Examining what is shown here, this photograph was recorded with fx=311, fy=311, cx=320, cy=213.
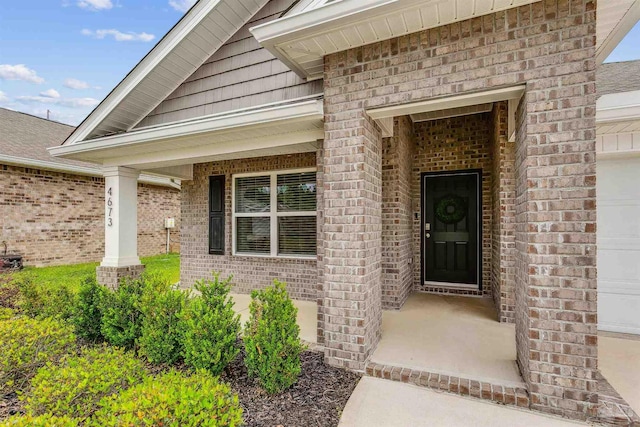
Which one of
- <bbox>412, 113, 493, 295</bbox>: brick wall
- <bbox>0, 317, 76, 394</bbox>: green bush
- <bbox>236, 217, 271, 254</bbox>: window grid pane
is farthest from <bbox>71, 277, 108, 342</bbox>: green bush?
<bbox>412, 113, 493, 295</bbox>: brick wall

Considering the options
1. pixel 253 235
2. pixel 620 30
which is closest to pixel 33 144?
pixel 253 235

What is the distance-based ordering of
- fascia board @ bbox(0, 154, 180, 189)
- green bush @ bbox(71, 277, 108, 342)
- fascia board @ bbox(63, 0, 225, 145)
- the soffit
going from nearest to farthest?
the soffit → green bush @ bbox(71, 277, 108, 342) → fascia board @ bbox(63, 0, 225, 145) → fascia board @ bbox(0, 154, 180, 189)

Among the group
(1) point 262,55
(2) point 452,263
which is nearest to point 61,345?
(1) point 262,55

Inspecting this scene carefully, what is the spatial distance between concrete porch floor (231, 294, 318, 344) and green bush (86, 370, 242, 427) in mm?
1914

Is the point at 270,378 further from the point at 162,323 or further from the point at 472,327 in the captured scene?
the point at 472,327

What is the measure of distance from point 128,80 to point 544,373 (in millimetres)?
5985

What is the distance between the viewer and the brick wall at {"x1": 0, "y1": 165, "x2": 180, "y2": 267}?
8328mm

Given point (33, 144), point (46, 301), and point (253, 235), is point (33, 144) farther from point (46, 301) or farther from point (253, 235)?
point (253, 235)

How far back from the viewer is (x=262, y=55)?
13.9 feet

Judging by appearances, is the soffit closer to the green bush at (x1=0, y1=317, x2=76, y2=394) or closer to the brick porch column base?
the green bush at (x1=0, y1=317, x2=76, y2=394)

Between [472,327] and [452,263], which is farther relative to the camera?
[452,263]

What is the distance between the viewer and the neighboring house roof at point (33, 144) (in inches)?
326

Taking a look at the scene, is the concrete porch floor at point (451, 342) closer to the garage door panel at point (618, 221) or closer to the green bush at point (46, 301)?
the garage door panel at point (618, 221)

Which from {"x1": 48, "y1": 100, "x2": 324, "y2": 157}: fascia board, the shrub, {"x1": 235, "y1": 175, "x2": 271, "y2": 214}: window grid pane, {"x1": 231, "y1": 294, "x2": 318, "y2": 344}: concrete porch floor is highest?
{"x1": 48, "y1": 100, "x2": 324, "y2": 157}: fascia board
